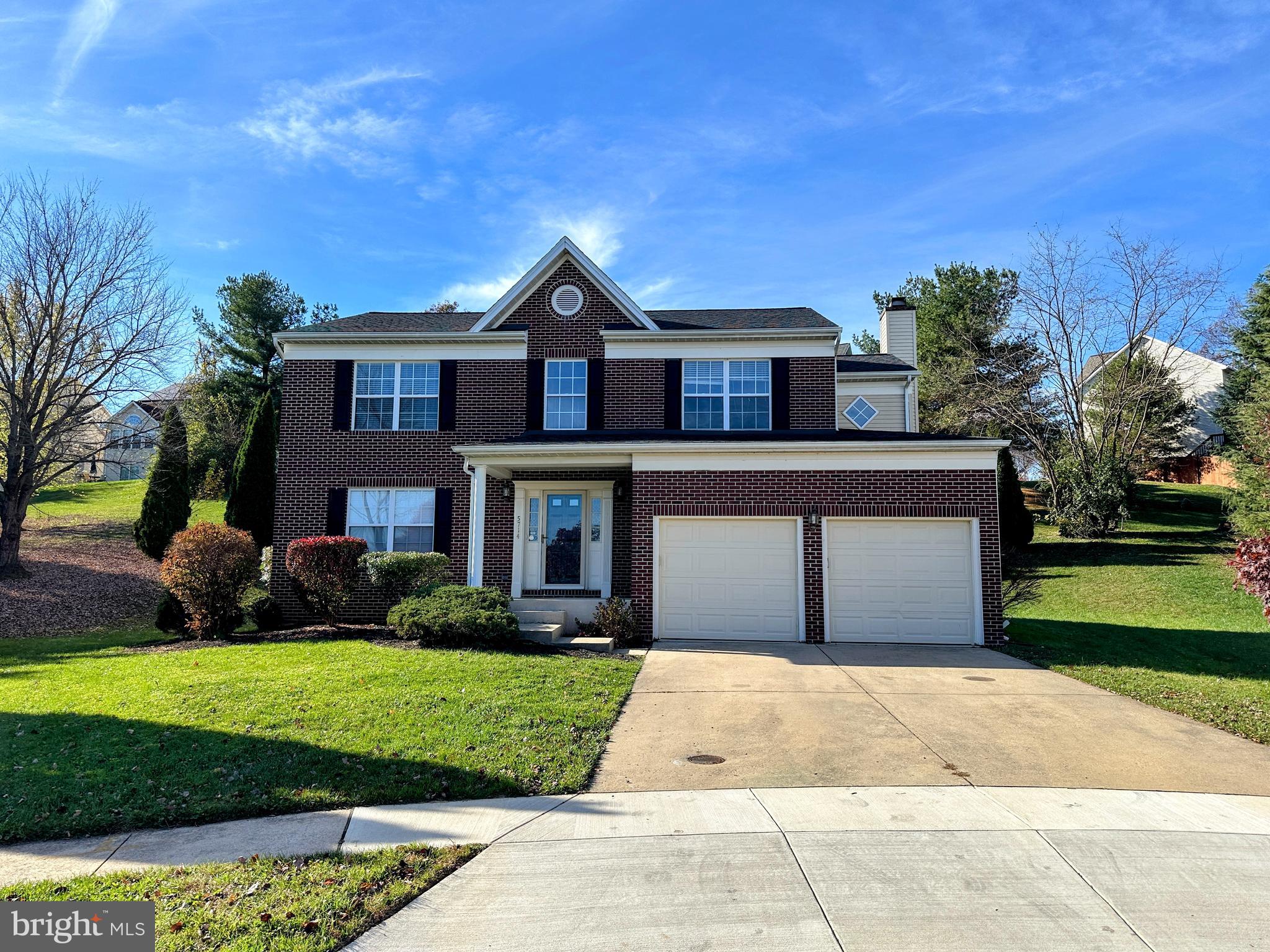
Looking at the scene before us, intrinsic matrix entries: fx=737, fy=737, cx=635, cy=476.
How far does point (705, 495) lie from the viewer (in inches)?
510

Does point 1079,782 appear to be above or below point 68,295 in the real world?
below

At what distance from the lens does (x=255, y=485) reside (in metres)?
20.6

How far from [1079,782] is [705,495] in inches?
307

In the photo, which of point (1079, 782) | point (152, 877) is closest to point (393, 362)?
point (152, 877)

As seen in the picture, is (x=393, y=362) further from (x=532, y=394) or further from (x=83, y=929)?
(x=83, y=929)

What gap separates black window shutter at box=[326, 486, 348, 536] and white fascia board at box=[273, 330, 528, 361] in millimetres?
2872

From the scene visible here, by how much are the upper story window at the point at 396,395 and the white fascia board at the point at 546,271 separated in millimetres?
1536

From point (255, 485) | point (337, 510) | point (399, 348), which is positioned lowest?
point (337, 510)

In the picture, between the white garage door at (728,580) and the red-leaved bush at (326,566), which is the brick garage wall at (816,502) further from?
the red-leaved bush at (326,566)

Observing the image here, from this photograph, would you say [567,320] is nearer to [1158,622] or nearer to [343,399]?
[343,399]

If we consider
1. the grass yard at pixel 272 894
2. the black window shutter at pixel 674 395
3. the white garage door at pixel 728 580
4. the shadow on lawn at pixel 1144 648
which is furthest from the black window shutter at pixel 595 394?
the grass yard at pixel 272 894

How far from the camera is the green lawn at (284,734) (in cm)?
539

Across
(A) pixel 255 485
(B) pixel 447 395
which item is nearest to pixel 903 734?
(B) pixel 447 395

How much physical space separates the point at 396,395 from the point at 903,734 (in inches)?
491
